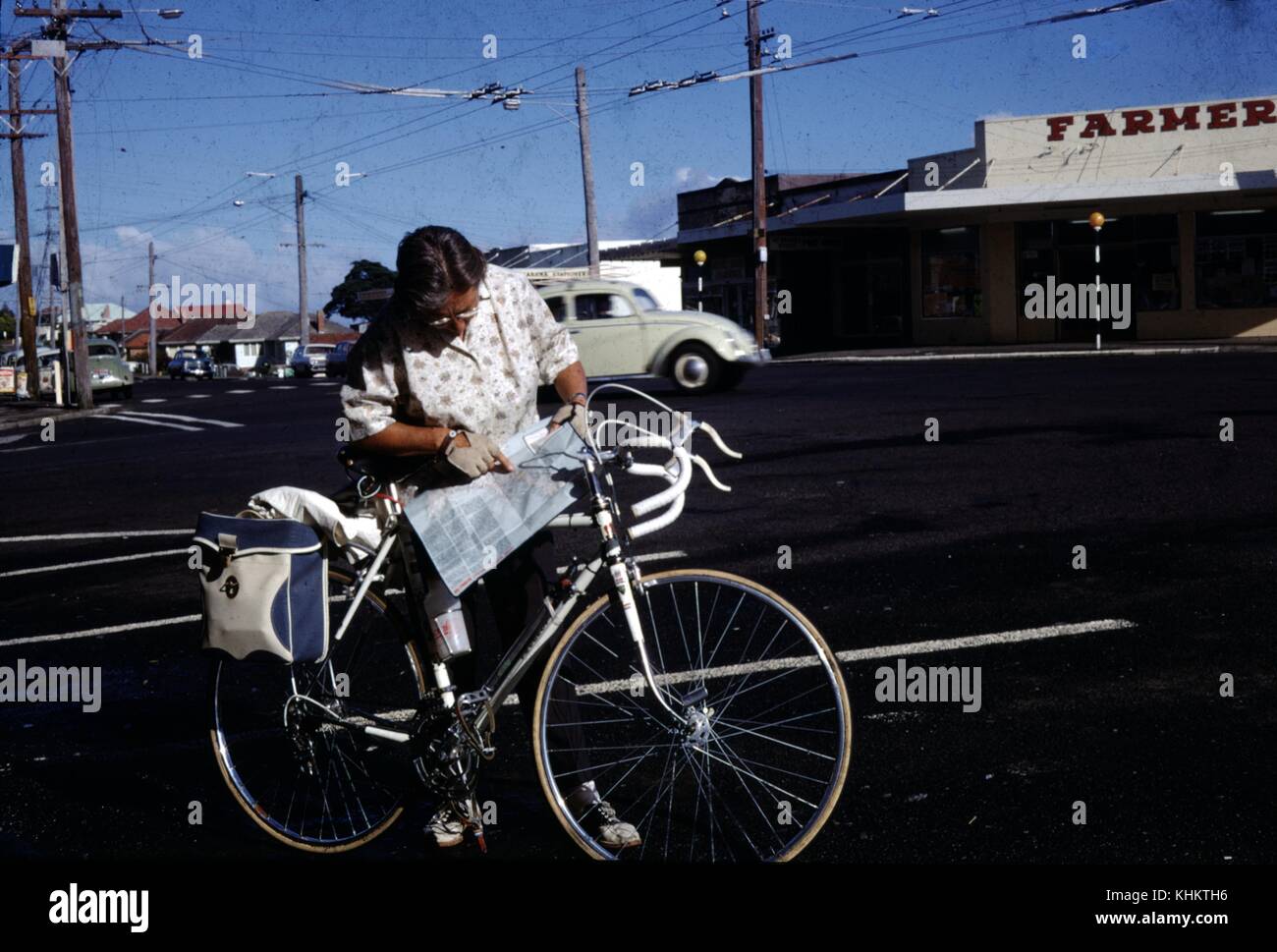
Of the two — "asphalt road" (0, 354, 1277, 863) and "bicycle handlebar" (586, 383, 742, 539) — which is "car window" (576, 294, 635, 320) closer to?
"asphalt road" (0, 354, 1277, 863)

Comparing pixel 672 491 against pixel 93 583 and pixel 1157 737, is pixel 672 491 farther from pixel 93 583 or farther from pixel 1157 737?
pixel 93 583

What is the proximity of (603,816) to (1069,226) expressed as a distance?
3809cm

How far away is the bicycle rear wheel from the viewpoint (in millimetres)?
4016

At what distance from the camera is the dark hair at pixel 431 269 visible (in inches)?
150

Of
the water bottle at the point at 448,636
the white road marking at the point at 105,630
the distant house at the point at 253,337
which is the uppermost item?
the distant house at the point at 253,337

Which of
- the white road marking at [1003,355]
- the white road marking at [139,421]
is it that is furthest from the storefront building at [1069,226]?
the white road marking at [139,421]

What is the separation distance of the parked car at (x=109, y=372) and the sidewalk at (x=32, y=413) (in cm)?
149

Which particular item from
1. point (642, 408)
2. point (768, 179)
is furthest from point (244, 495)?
point (768, 179)

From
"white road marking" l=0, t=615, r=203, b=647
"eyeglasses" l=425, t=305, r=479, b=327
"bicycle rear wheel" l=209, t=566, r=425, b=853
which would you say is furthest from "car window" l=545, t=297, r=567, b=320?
"eyeglasses" l=425, t=305, r=479, b=327

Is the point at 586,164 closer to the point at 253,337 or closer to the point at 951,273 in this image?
the point at 951,273

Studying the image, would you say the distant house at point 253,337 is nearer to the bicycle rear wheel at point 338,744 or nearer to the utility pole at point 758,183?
the utility pole at point 758,183

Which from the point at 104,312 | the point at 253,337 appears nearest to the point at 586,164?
the point at 253,337

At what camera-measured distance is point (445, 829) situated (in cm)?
405

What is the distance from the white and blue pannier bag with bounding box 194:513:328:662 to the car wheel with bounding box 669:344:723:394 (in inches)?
681
